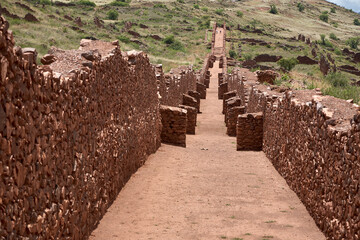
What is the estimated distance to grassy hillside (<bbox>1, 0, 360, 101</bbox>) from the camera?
140 feet

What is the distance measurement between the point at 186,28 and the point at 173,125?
68.6 meters

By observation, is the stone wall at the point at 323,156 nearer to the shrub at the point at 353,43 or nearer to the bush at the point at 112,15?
the bush at the point at 112,15

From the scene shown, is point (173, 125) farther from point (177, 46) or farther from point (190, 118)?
point (177, 46)

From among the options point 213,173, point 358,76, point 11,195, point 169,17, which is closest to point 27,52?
point 11,195

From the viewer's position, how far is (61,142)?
6199mm

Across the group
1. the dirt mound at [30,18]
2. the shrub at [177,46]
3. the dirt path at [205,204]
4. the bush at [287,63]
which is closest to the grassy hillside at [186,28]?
the shrub at [177,46]

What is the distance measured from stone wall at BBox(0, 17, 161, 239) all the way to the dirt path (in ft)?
1.42

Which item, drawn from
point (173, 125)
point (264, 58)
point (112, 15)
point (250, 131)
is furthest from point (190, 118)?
point (112, 15)

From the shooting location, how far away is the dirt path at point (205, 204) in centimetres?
811

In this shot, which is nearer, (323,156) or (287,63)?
(323,156)

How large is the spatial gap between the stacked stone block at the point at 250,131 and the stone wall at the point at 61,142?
19.9ft

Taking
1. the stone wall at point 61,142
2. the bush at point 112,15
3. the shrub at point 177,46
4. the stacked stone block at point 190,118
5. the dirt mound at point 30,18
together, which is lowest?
the stacked stone block at point 190,118

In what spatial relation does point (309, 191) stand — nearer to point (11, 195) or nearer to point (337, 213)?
point (337, 213)

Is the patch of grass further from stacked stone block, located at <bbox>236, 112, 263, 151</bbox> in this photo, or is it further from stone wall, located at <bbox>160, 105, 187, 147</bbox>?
stone wall, located at <bbox>160, 105, 187, 147</bbox>
